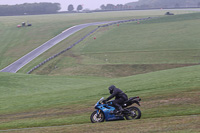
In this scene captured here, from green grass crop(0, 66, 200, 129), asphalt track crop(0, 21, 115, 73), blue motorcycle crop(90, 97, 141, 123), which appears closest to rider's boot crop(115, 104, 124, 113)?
blue motorcycle crop(90, 97, 141, 123)

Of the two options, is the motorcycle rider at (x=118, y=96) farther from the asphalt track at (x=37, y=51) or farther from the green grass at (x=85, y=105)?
the asphalt track at (x=37, y=51)

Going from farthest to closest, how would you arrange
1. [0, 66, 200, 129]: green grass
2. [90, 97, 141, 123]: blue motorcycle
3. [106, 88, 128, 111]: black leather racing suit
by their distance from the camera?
[0, 66, 200, 129]: green grass, [90, 97, 141, 123]: blue motorcycle, [106, 88, 128, 111]: black leather racing suit

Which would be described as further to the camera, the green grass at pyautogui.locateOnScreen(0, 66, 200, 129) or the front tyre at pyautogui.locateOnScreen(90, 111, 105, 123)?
the green grass at pyautogui.locateOnScreen(0, 66, 200, 129)

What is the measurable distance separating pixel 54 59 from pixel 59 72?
11737 millimetres

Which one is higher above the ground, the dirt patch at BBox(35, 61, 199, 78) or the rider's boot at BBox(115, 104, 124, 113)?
the rider's boot at BBox(115, 104, 124, 113)

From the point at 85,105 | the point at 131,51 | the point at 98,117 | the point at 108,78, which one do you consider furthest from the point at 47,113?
the point at 131,51

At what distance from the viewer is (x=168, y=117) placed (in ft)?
46.8

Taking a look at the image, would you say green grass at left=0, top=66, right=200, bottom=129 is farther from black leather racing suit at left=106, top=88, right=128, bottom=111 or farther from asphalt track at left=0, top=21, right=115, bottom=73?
asphalt track at left=0, top=21, right=115, bottom=73

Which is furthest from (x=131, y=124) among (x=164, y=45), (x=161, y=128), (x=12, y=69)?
(x=164, y=45)

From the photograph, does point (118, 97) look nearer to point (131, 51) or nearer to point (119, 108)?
point (119, 108)

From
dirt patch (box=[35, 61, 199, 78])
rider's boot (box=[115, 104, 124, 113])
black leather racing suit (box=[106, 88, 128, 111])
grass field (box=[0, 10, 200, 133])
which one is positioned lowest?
dirt patch (box=[35, 61, 199, 78])

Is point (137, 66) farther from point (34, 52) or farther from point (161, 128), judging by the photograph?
point (161, 128)

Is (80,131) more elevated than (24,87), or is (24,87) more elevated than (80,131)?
(80,131)

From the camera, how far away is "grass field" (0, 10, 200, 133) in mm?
15438
